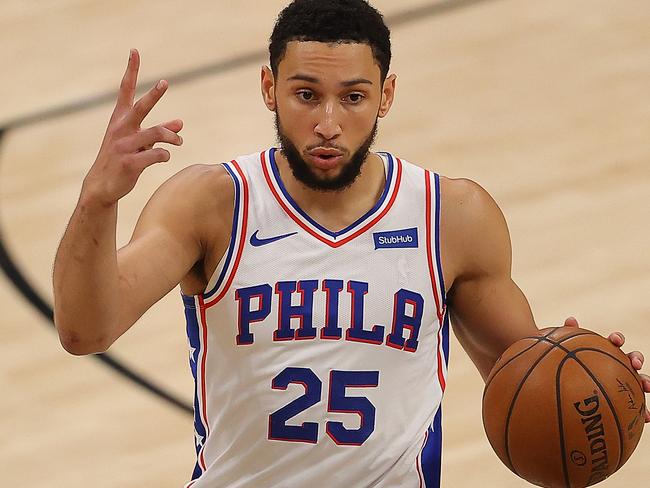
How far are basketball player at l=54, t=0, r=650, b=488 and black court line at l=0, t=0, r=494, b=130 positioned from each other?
17.9 feet

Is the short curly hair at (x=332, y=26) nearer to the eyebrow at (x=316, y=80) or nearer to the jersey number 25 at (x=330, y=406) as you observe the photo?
the eyebrow at (x=316, y=80)

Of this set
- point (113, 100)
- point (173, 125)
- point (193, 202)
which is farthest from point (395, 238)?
point (113, 100)

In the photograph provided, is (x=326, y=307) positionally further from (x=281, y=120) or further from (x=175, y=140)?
(x=175, y=140)

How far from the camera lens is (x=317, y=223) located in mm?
4238

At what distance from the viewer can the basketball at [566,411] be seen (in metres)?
3.99

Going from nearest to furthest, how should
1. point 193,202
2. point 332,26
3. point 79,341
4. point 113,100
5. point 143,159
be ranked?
point 143,159 → point 79,341 → point 332,26 → point 193,202 → point 113,100

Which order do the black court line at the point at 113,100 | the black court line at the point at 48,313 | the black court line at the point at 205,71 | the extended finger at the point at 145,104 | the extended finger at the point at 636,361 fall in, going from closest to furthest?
1. the extended finger at the point at 145,104
2. the extended finger at the point at 636,361
3. the black court line at the point at 48,313
4. the black court line at the point at 113,100
5. the black court line at the point at 205,71

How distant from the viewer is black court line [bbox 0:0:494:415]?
7109 mm

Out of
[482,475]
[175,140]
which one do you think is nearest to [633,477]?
[482,475]

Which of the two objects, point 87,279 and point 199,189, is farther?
point 199,189

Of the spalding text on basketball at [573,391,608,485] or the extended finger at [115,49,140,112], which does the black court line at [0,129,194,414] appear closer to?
the spalding text on basketball at [573,391,608,485]

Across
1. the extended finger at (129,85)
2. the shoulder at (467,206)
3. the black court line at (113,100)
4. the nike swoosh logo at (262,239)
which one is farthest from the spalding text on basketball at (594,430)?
the black court line at (113,100)

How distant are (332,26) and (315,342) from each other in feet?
2.92

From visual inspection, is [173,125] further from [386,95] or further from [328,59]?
[386,95]
